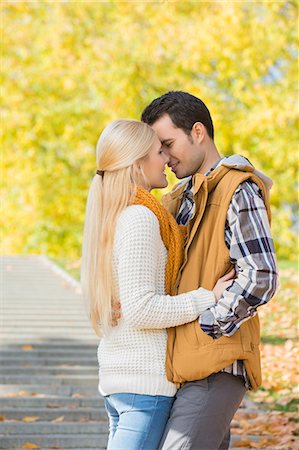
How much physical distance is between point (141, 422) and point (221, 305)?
0.46 meters

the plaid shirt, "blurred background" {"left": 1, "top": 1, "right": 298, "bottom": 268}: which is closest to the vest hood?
the plaid shirt

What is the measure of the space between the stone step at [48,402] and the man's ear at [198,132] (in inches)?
158

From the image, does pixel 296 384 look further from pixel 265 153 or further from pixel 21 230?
pixel 21 230

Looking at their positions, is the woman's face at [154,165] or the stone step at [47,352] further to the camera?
the stone step at [47,352]

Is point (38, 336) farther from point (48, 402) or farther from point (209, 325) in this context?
point (209, 325)

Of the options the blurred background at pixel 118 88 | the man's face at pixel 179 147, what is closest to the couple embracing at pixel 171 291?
the man's face at pixel 179 147

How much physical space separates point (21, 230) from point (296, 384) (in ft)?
54.9

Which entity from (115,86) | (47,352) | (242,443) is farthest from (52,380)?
(115,86)

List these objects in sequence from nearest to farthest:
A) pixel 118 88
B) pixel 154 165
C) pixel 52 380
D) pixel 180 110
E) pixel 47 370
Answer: pixel 154 165
pixel 180 110
pixel 52 380
pixel 47 370
pixel 118 88

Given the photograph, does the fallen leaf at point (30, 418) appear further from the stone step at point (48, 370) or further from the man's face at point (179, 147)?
the man's face at point (179, 147)

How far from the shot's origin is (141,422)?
3.07 m

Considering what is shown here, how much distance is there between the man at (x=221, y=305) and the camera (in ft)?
10.0

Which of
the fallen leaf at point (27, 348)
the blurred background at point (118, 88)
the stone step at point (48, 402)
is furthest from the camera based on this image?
the blurred background at point (118, 88)

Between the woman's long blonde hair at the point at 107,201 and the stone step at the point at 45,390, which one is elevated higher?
the woman's long blonde hair at the point at 107,201
